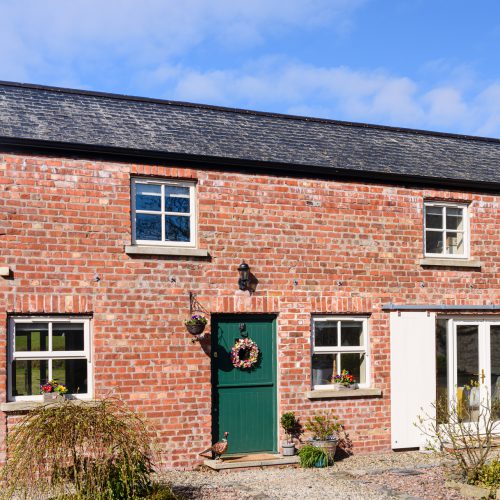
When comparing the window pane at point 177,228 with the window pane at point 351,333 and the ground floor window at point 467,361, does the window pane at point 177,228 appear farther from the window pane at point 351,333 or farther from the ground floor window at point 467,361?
the ground floor window at point 467,361

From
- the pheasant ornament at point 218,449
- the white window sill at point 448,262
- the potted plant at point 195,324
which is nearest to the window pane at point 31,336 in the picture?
the potted plant at point 195,324

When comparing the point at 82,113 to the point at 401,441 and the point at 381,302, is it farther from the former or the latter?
the point at 401,441

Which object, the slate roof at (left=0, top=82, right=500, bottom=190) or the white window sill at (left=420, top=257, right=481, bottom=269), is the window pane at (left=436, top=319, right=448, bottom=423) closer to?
the white window sill at (left=420, top=257, right=481, bottom=269)

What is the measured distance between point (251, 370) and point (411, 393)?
120 inches

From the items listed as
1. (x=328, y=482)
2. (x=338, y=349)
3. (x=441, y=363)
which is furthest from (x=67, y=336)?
(x=441, y=363)

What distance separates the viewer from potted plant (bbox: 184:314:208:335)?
39.9 feet

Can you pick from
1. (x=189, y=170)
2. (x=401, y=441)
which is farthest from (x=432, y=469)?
(x=189, y=170)

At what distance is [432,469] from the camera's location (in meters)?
11.9

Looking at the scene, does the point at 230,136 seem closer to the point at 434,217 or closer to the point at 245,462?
the point at 434,217

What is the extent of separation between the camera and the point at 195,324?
12.1m

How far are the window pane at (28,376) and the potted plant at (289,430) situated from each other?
12.9 ft

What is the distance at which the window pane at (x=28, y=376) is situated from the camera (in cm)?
1134

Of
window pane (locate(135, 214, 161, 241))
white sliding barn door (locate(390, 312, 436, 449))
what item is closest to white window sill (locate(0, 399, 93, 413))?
window pane (locate(135, 214, 161, 241))

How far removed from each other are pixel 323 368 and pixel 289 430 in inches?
50.2
